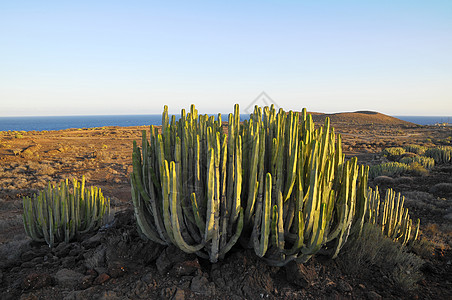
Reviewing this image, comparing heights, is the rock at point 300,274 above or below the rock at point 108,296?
above

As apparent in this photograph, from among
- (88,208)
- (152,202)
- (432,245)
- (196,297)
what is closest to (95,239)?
(88,208)

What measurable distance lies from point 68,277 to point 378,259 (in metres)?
4.31

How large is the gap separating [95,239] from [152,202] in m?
1.85

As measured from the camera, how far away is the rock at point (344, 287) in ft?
11.1

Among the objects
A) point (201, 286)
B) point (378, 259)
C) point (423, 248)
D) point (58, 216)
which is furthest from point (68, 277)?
point (423, 248)

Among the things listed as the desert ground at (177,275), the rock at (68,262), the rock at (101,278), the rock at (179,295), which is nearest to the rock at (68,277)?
the desert ground at (177,275)

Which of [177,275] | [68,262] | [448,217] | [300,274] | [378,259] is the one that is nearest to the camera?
[300,274]

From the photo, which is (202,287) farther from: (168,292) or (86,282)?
(86,282)

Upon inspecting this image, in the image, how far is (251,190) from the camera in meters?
3.60

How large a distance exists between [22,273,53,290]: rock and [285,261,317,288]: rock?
308cm

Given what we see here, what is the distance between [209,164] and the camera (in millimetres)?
3395

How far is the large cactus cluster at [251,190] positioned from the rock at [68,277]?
103 centimetres

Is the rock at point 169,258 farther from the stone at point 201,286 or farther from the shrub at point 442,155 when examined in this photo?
the shrub at point 442,155

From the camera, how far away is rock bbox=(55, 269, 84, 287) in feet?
11.7
